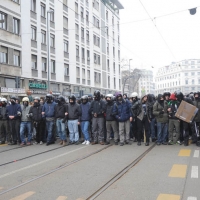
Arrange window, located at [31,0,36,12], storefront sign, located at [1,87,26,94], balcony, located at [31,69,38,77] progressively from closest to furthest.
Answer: storefront sign, located at [1,87,26,94] → balcony, located at [31,69,38,77] → window, located at [31,0,36,12]

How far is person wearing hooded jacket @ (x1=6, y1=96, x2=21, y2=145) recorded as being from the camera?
11734 mm

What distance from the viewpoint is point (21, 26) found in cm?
3014

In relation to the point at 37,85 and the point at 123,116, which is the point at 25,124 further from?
the point at 37,85

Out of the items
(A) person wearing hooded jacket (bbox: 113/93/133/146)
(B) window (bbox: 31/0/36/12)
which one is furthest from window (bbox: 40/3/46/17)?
(A) person wearing hooded jacket (bbox: 113/93/133/146)

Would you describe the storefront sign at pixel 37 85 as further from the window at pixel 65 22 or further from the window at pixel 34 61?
the window at pixel 65 22

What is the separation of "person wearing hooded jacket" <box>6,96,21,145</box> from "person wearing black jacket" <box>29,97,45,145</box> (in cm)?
55

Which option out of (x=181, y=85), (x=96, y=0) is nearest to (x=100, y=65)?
(x=96, y=0)

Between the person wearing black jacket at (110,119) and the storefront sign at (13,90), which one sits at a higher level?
the storefront sign at (13,90)

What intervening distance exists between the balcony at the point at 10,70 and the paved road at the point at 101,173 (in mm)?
18467

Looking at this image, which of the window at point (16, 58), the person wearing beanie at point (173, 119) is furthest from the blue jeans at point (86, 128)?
the window at point (16, 58)

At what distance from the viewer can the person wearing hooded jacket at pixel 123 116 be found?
35.9 ft

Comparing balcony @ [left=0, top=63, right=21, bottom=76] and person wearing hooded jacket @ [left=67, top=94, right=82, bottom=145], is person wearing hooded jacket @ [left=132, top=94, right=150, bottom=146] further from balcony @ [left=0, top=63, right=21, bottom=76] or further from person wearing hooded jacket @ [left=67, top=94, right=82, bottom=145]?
balcony @ [left=0, top=63, right=21, bottom=76]

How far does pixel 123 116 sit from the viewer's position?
10.9 m

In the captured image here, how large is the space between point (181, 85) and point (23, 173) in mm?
130472
